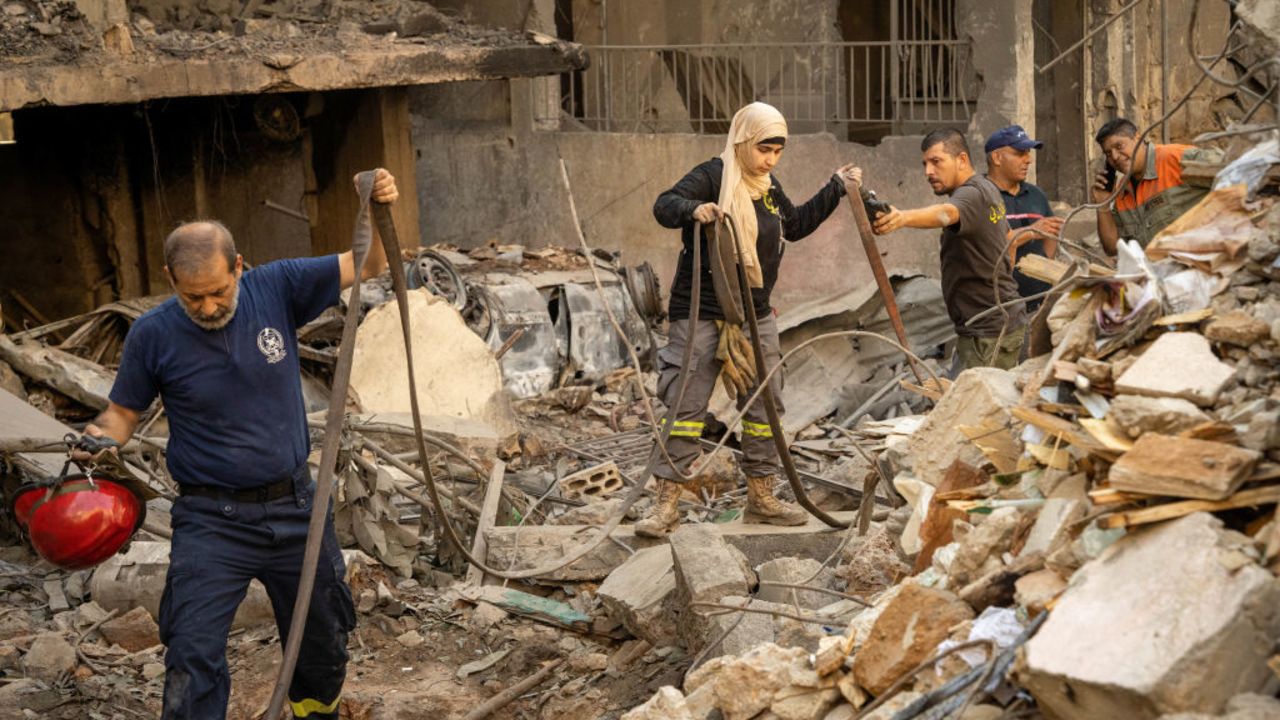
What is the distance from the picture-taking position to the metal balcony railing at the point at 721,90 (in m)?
15.0

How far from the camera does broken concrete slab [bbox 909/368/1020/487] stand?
16.0ft

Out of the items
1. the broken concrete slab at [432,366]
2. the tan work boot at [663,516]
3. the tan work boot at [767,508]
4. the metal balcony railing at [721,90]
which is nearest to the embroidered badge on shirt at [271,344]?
the tan work boot at [663,516]

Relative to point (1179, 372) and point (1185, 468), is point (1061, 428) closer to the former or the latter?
point (1179, 372)

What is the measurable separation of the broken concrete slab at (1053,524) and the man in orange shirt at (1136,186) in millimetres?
2950

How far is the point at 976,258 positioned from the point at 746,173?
1.18 m

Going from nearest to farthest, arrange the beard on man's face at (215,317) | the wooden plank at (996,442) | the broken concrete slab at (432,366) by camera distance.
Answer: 1. the wooden plank at (996,442)
2. the beard on man's face at (215,317)
3. the broken concrete slab at (432,366)

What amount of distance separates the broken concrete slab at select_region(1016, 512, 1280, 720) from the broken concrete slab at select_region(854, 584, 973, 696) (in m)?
0.48

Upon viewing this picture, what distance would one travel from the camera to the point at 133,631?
676 centimetres

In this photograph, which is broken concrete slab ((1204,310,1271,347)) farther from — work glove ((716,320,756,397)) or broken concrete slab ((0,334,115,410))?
broken concrete slab ((0,334,115,410))

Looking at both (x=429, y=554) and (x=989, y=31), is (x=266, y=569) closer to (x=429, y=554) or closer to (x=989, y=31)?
(x=429, y=554)

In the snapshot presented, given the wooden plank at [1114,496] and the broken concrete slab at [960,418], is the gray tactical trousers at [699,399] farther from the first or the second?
the wooden plank at [1114,496]

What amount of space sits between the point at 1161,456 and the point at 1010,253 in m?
3.93

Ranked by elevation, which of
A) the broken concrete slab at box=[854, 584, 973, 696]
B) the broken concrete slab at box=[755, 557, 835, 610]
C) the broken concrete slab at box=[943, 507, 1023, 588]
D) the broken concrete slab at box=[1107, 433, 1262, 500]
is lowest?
the broken concrete slab at box=[755, 557, 835, 610]

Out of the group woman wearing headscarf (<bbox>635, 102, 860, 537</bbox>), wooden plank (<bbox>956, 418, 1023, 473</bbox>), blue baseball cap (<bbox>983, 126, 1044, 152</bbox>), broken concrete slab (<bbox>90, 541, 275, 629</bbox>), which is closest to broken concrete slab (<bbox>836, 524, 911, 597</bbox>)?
wooden plank (<bbox>956, 418, 1023, 473</bbox>)
